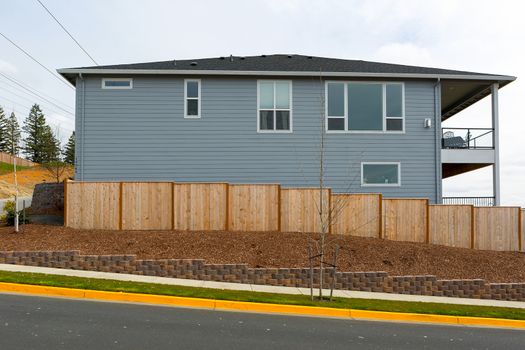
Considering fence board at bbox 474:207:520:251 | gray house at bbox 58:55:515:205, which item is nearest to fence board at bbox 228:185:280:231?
gray house at bbox 58:55:515:205

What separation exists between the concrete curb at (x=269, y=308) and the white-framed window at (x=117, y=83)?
9986 mm

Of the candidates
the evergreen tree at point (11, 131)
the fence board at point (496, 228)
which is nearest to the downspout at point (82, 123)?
the fence board at point (496, 228)

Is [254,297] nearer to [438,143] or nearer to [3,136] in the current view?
[438,143]

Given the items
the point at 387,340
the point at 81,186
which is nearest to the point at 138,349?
the point at 387,340

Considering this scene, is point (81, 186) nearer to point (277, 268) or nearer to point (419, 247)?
point (277, 268)

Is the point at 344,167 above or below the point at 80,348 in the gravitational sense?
above

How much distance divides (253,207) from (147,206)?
11.4 ft

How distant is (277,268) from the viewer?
12648 millimetres

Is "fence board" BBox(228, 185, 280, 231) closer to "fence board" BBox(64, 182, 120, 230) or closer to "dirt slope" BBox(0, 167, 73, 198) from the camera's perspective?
"fence board" BBox(64, 182, 120, 230)

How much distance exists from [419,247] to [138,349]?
10.8 metres

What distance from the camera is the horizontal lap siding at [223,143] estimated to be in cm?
1783

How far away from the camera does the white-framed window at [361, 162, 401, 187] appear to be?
18.2m

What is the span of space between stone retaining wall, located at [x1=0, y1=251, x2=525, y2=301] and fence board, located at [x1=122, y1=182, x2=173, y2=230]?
2662 mm

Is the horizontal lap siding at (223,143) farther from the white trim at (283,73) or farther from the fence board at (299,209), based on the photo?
the fence board at (299,209)
